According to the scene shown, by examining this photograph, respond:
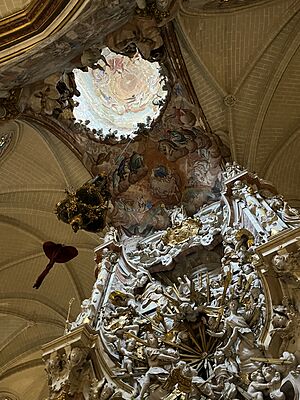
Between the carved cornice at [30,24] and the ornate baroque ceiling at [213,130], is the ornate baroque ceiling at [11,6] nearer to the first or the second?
the carved cornice at [30,24]

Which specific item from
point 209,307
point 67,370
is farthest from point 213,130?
point 67,370

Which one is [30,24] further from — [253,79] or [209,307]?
[253,79]

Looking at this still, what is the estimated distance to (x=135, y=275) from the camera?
9.77 metres

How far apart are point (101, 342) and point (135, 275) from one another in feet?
7.12

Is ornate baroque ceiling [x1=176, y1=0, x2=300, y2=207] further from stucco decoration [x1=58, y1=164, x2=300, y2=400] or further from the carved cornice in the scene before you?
the carved cornice

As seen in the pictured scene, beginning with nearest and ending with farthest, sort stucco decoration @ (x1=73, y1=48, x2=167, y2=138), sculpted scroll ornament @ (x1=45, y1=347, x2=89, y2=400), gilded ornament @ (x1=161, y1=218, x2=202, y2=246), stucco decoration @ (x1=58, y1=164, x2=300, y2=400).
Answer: stucco decoration @ (x1=58, y1=164, x2=300, y2=400) → sculpted scroll ornament @ (x1=45, y1=347, x2=89, y2=400) → gilded ornament @ (x1=161, y1=218, x2=202, y2=246) → stucco decoration @ (x1=73, y1=48, x2=167, y2=138)

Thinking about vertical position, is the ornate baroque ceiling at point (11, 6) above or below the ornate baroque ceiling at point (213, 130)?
below

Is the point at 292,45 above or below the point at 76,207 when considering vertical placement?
above

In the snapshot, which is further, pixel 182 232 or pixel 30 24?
pixel 182 232

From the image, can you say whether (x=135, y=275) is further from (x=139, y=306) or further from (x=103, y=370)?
(x=103, y=370)

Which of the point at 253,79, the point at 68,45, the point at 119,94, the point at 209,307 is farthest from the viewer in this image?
the point at 119,94

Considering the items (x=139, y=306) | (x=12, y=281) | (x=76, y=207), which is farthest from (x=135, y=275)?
(x=12, y=281)

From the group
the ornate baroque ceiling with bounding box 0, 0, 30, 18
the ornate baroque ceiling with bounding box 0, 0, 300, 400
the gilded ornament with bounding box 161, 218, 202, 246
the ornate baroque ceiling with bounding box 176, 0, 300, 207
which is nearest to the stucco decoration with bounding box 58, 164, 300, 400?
the gilded ornament with bounding box 161, 218, 202, 246

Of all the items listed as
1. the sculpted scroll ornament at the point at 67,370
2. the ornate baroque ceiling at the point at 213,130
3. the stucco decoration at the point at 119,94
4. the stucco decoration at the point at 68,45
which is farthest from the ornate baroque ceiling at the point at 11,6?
the stucco decoration at the point at 119,94
